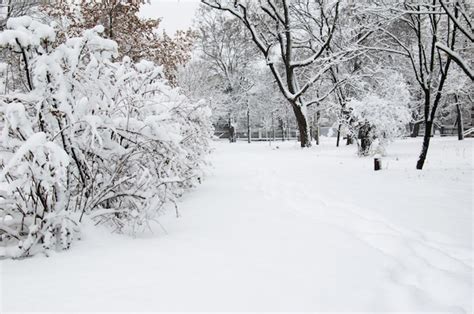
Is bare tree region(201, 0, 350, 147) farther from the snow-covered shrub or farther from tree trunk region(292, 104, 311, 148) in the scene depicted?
the snow-covered shrub

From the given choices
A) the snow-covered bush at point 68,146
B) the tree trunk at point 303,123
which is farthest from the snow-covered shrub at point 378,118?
the snow-covered bush at point 68,146

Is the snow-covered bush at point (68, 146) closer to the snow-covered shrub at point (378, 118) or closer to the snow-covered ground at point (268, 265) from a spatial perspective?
the snow-covered ground at point (268, 265)

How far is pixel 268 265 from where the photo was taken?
8.63 feet

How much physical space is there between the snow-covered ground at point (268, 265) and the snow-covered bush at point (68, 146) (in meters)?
0.30

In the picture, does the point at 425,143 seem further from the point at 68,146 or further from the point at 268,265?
the point at 68,146

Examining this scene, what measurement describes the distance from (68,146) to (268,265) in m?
2.03

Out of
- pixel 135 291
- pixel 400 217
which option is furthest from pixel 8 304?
pixel 400 217

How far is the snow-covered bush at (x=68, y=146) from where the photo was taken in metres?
2.71

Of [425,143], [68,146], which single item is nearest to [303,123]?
[425,143]

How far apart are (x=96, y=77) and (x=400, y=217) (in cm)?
393

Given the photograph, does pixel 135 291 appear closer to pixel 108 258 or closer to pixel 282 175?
pixel 108 258

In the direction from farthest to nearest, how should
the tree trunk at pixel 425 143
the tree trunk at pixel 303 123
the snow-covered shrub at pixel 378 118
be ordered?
the tree trunk at pixel 303 123 < the snow-covered shrub at pixel 378 118 < the tree trunk at pixel 425 143

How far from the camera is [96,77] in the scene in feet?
10.4

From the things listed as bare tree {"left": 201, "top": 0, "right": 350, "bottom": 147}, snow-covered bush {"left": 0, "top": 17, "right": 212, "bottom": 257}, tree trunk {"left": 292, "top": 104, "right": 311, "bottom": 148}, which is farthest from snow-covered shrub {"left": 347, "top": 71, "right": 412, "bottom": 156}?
snow-covered bush {"left": 0, "top": 17, "right": 212, "bottom": 257}
